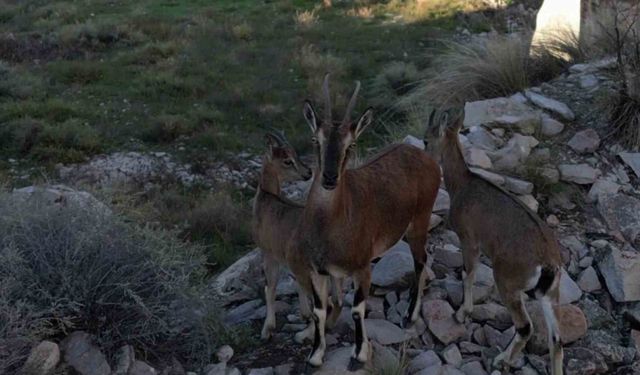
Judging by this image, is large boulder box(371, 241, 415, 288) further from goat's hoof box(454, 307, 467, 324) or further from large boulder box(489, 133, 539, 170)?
large boulder box(489, 133, 539, 170)

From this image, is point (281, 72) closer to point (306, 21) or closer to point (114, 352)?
point (306, 21)

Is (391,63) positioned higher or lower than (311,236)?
lower

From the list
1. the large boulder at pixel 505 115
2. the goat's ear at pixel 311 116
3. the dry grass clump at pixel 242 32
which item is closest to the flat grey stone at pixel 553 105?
the large boulder at pixel 505 115

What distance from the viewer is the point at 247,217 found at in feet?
31.2

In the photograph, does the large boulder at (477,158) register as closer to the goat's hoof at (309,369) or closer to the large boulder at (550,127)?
the large boulder at (550,127)

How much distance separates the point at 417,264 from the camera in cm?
614

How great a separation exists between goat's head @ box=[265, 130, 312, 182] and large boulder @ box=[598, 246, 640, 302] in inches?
112

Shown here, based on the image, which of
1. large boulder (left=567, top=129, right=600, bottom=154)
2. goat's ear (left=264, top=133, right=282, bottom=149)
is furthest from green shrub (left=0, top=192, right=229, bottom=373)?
large boulder (left=567, top=129, right=600, bottom=154)

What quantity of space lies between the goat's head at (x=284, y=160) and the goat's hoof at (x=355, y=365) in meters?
2.21

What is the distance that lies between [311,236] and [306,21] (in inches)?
648

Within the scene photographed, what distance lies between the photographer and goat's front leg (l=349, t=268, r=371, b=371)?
208 inches

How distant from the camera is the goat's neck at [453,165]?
21.1 feet

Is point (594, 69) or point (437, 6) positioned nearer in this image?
point (594, 69)

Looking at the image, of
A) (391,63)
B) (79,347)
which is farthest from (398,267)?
(391,63)
